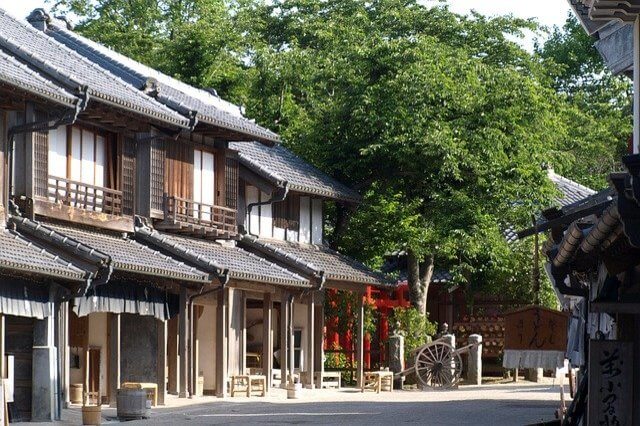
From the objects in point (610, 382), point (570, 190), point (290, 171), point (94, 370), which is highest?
point (290, 171)

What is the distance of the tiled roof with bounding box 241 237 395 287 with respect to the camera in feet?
125

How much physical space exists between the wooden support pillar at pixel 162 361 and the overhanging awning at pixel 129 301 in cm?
33

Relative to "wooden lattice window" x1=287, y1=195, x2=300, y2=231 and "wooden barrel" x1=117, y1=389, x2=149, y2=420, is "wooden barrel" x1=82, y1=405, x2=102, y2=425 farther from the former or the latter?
"wooden lattice window" x1=287, y1=195, x2=300, y2=231

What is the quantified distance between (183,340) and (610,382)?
18.4 metres

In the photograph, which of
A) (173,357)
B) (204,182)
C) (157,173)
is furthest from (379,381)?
(157,173)

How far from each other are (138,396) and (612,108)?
3650 centimetres

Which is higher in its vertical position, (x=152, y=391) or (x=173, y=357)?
(x=173, y=357)

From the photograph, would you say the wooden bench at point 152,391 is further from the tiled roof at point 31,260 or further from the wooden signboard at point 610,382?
the wooden signboard at point 610,382

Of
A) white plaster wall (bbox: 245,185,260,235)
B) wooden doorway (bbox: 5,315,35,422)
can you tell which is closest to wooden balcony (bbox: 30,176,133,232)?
wooden doorway (bbox: 5,315,35,422)

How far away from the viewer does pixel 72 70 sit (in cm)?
3117

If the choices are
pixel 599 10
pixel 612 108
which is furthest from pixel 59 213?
pixel 612 108

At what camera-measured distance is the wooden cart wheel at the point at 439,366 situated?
4109 centimetres

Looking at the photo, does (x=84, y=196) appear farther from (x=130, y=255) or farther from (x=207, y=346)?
(x=207, y=346)

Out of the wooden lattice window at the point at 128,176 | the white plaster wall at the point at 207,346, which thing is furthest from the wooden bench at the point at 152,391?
the white plaster wall at the point at 207,346
